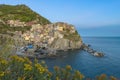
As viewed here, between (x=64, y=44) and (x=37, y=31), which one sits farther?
(x=37, y=31)

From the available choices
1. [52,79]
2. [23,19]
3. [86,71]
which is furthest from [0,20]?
[52,79]

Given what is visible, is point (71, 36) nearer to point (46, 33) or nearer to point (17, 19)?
point (46, 33)

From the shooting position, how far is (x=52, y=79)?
467 inches

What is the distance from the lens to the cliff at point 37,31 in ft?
437

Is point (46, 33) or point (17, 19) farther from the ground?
point (17, 19)

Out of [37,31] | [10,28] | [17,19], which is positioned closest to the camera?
[37,31]

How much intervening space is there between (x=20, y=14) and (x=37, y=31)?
101ft

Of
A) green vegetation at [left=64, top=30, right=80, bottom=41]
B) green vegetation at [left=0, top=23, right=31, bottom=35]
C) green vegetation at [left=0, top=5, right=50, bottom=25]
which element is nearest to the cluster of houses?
green vegetation at [left=64, top=30, right=80, bottom=41]

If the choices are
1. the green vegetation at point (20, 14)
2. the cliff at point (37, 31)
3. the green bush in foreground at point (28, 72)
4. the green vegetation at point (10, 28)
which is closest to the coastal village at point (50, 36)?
the cliff at point (37, 31)

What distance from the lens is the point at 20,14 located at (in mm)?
173125

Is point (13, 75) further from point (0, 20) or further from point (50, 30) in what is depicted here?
point (0, 20)

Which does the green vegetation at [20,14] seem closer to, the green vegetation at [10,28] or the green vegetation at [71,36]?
the green vegetation at [10,28]

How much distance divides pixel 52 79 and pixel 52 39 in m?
121

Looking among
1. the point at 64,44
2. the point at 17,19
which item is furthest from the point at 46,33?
the point at 17,19
